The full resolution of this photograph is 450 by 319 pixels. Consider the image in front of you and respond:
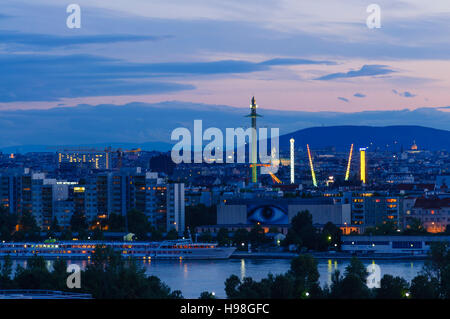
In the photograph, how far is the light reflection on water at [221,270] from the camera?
1383cm

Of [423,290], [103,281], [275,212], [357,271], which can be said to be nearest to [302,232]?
[275,212]

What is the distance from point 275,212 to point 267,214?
0.14 m

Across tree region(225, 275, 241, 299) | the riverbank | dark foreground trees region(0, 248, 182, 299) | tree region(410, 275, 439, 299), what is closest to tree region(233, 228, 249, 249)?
the riverbank

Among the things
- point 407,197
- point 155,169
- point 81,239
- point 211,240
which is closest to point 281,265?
point 211,240

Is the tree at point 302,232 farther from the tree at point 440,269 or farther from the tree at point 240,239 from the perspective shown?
the tree at point 440,269

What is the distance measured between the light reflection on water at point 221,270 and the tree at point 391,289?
89.4 inches

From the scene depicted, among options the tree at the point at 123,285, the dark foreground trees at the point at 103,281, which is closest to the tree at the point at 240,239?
the dark foreground trees at the point at 103,281

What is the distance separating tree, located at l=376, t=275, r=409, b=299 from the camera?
10180 millimetres

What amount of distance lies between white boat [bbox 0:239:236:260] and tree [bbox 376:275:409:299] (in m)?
8.36

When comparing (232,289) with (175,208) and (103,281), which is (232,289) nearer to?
(103,281)

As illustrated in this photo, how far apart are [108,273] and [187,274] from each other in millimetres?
4413

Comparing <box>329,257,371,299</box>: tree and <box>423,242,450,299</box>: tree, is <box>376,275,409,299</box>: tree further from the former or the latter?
<box>423,242,450,299</box>: tree

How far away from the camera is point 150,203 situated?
23000 mm
